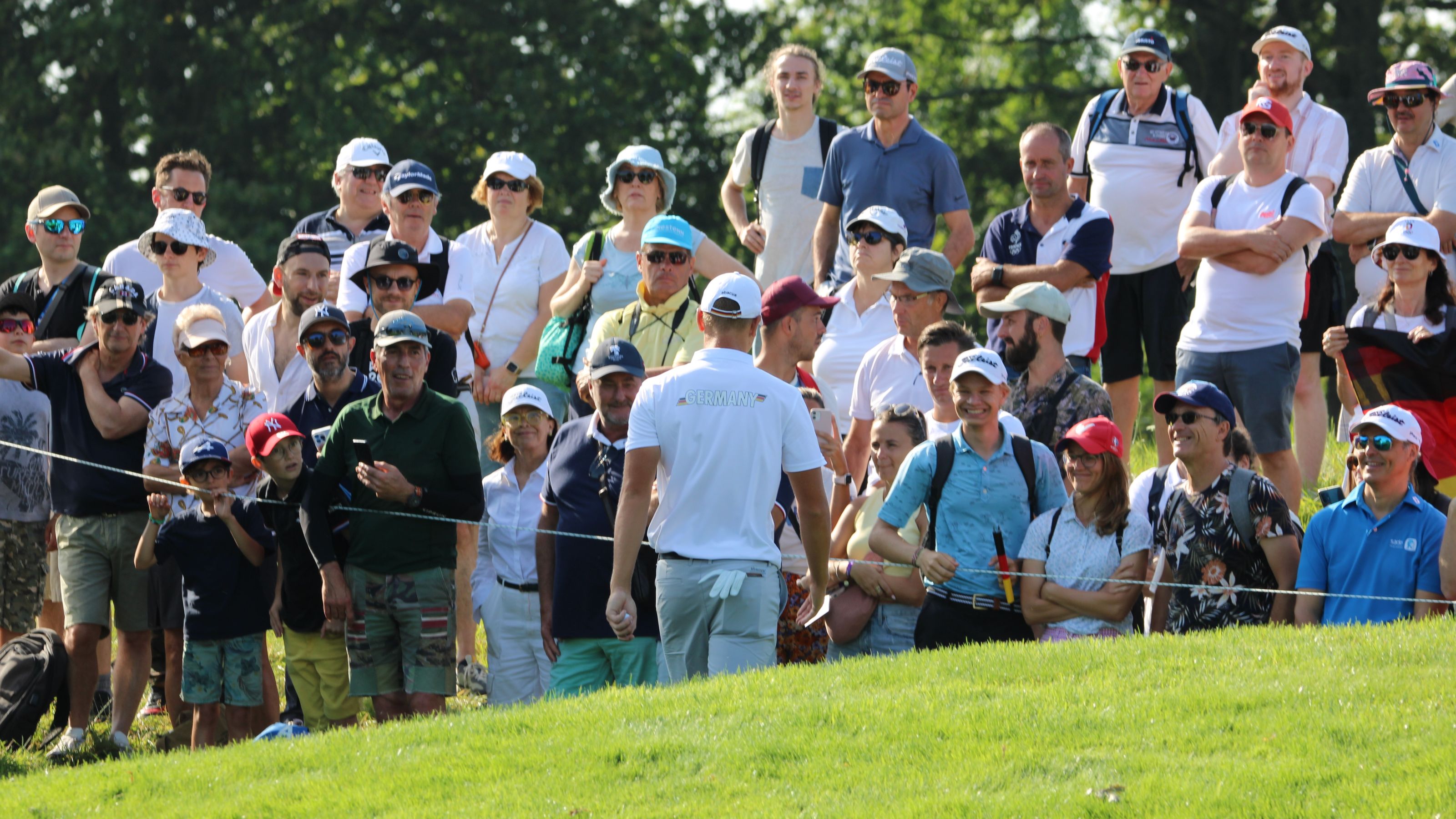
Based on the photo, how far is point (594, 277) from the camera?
10562mm

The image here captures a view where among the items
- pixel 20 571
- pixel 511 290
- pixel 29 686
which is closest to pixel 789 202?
pixel 511 290

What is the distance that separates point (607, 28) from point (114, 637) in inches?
695

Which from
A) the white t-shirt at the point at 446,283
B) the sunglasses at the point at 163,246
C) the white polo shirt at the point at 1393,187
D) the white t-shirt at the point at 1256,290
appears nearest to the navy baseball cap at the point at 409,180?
the white t-shirt at the point at 446,283

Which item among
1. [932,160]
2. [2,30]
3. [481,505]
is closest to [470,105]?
[2,30]

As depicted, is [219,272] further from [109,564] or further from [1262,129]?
[1262,129]

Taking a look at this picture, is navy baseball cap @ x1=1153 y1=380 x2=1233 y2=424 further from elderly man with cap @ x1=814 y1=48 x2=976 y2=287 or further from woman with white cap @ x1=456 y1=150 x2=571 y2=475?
woman with white cap @ x1=456 y1=150 x2=571 y2=475

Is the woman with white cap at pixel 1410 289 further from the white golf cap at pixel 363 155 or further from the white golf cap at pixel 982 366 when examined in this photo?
the white golf cap at pixel 363 155

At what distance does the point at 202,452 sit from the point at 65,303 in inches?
98.4

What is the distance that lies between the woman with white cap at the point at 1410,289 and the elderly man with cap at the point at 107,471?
6.42 m

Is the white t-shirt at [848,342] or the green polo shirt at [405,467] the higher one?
the white t-shirt at [848,342]

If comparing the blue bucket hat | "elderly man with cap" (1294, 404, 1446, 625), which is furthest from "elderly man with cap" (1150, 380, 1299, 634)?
the blue bucket hat

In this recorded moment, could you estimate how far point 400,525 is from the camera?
851 cm

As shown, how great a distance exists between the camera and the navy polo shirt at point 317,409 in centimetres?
910

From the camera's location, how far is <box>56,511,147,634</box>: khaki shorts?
9516 mm
